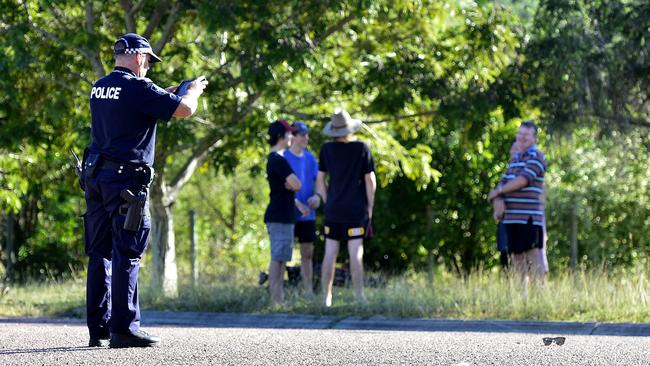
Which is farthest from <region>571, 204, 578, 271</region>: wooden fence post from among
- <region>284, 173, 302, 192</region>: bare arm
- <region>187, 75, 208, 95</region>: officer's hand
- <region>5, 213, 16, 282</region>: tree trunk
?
<region>187, 75, 208, 95</region>: officer's hand

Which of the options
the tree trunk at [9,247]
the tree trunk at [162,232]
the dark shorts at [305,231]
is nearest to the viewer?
the dark shorts at [305,231]

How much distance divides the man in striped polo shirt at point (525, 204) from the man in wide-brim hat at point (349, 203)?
3.82 ft

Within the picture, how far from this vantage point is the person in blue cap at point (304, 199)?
1213 centimetres

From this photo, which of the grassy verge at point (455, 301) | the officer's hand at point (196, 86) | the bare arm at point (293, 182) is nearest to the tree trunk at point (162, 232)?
the grassy verge at point (455, 301)

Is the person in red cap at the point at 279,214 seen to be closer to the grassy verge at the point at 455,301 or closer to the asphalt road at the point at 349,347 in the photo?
the grassy verge at the point at 455,301

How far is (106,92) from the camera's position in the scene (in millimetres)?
7531

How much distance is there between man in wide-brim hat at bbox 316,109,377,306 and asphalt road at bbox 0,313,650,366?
4.31 feet

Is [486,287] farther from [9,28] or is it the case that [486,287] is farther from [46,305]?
[9,28]

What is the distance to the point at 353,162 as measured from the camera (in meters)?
11.3

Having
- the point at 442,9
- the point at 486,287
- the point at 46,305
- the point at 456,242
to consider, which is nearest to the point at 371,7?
the point at 442,9

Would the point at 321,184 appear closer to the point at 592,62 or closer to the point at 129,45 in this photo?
the point at 592,62

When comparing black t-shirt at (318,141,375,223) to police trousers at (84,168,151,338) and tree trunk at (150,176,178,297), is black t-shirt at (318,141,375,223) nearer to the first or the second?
police trousers at (84,168,151,338)

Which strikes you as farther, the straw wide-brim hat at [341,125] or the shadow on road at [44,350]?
the straw wide-brim hat at [341,125]

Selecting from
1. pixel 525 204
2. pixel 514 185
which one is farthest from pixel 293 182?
pixel 525 204
